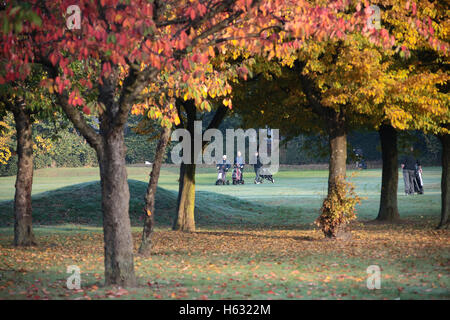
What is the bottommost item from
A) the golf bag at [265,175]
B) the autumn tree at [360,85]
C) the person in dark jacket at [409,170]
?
the golf bag at [265,175]

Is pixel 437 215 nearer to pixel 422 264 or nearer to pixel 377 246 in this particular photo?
pixel 377 246

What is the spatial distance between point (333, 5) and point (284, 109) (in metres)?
9.69

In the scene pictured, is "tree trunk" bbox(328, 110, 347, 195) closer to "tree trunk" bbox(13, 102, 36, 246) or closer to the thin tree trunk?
the thin tree trunk

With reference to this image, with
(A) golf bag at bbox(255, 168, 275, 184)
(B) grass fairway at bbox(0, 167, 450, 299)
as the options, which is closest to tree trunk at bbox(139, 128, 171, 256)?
(B) grass fairway at bbox(0, 167, 450, 299)

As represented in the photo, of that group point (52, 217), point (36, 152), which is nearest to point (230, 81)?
point (52, 217)

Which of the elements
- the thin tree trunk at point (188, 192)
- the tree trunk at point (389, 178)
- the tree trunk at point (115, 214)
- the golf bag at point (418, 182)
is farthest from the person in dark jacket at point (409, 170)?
the tree trunk at point (115, 214)

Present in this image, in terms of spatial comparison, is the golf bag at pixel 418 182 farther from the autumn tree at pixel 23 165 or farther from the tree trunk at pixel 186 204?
the autumn tree at pixel 23 165

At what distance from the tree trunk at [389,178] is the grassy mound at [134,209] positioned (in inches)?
145

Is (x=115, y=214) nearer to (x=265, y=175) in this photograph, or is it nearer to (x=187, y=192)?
(x=187, y=192)

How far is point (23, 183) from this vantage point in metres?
16.1

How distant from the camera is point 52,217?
2375cm

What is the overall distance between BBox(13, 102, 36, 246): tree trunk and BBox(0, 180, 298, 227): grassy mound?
639cm

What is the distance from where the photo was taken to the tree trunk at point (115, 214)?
9.62 meters

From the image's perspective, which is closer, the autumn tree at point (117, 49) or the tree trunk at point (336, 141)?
the autumn tree at point (117, 49)
